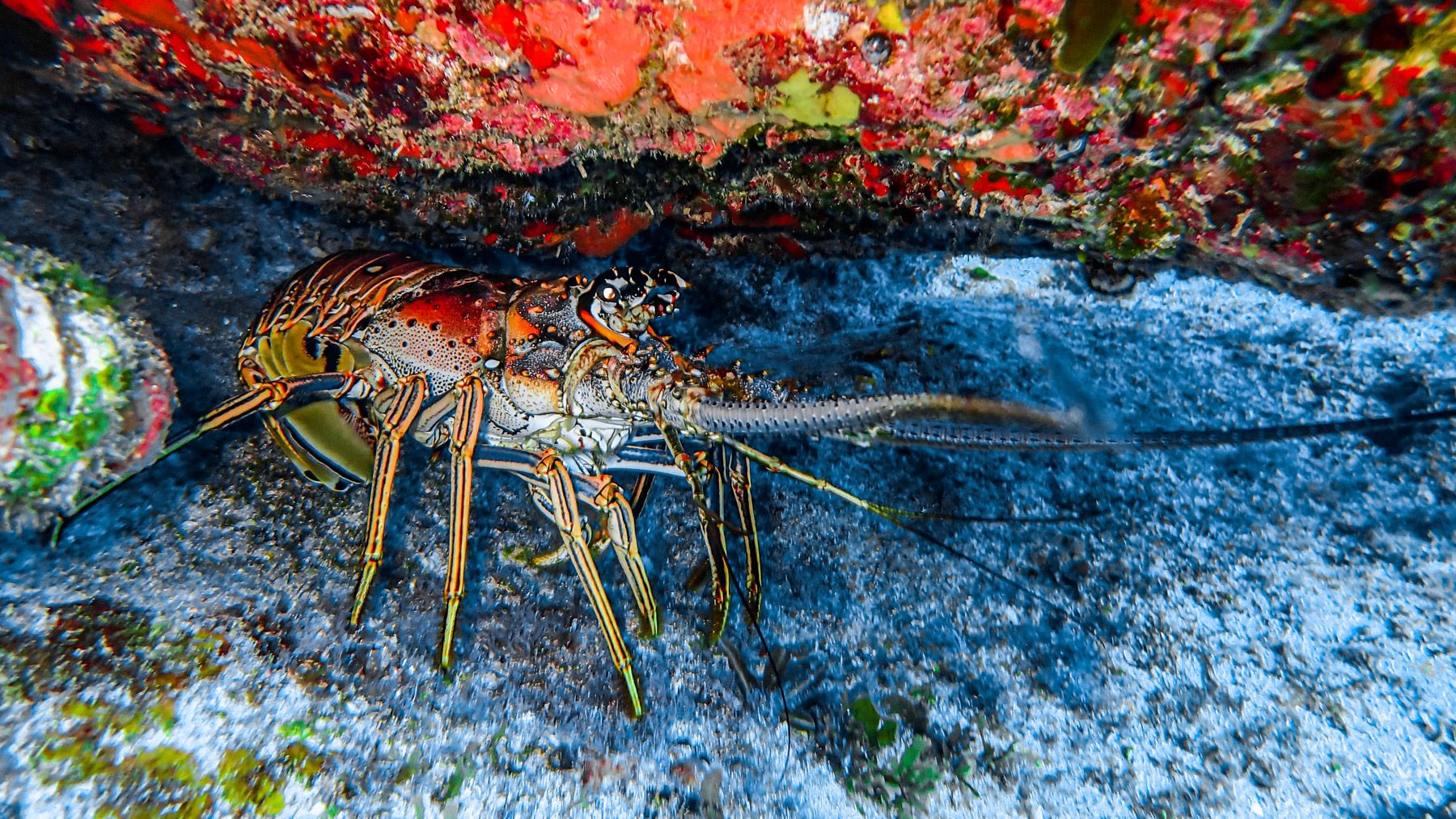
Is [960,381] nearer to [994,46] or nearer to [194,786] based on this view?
[994,46]

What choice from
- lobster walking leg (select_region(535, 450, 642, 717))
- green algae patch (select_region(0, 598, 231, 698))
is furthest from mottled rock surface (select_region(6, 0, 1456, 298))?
green algae patch (select_region(0, 598, 231, 698))

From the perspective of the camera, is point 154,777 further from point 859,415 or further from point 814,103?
point 814,103

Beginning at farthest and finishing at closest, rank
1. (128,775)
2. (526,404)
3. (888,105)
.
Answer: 1. (526,404)
2. (888,105)
3. (128,775)

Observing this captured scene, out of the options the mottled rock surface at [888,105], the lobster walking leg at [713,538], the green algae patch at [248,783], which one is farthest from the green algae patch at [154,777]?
the mottled rock surface at [888,105]

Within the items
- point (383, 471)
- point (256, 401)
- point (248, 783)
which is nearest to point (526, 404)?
point (383, 471)

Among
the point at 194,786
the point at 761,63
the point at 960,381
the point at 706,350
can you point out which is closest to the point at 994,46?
the point at 761,63

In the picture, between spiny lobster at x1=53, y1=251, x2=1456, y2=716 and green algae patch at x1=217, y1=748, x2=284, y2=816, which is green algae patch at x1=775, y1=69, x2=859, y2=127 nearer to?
spiny lobster at x1=53, y1=251, x2=1456, y2=716

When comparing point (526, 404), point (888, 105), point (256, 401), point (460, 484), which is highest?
point (888, 105)
